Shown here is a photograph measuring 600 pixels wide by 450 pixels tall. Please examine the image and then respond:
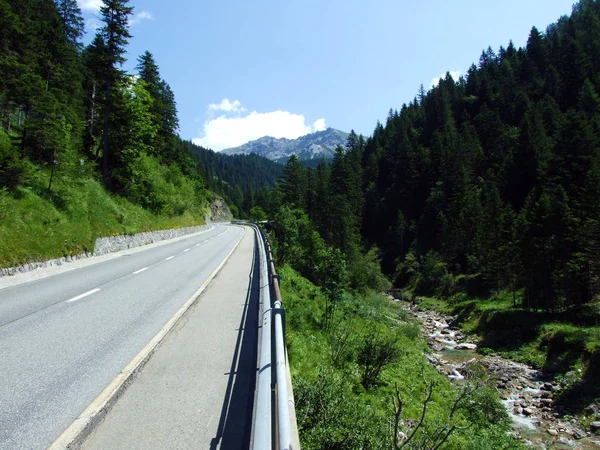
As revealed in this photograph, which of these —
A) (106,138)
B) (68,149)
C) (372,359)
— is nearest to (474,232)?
(106,138)

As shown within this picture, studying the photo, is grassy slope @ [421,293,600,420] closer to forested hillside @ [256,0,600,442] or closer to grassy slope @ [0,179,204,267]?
forested hillside @ [256,0,600,442]

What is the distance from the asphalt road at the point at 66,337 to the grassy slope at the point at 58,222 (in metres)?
3.12

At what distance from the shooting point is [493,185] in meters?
58.1

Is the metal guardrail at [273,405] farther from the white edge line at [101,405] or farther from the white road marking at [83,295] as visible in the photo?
the white road marking at [83,295]

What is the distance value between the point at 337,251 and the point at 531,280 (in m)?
28.8

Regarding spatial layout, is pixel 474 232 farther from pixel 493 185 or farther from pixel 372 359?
pixel 372 359

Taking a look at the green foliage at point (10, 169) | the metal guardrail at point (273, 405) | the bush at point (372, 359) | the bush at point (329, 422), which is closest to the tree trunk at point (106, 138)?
the green foliage at point (10, 169)

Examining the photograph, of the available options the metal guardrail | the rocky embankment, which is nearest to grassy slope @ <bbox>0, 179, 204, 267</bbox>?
the metal guardrail

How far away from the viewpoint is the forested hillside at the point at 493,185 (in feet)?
117

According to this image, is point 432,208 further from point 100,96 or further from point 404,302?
point 100,96

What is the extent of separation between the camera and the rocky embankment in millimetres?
15383

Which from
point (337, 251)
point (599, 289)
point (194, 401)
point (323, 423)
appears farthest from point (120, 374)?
point (599, 289)

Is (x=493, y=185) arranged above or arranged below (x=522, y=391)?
above

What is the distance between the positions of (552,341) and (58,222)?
32.0 m
